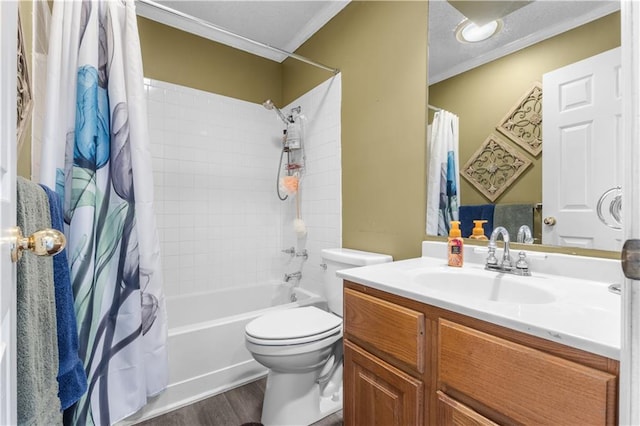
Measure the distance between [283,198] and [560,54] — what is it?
2030mm

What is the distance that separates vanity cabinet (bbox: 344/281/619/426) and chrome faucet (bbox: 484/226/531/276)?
1.52 ft

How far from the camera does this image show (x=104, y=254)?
1.12 meters

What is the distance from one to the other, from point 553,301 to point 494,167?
25.0 inches

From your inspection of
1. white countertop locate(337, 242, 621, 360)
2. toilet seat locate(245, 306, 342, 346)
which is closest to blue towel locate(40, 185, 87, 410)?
toilet seat locate(245, 306, 342, 346)

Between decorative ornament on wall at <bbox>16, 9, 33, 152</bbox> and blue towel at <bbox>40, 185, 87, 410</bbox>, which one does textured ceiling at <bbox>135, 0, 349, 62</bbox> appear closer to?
decorative ornament on wall at <bbox>16, 9, 33, 152</bbox>

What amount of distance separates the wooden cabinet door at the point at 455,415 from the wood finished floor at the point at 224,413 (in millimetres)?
880

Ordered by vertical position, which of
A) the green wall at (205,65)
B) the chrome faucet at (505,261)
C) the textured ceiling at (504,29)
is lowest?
the chrome faucet at (505,261)

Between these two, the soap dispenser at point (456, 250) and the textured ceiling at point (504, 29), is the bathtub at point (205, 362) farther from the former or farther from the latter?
the textured ceiling at point (504, 29)

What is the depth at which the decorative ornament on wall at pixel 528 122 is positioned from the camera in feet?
3.76

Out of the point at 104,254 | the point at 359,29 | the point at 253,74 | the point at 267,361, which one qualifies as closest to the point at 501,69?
the point at 359,29

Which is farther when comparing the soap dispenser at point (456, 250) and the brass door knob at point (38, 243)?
the soap dispenser at point (456, 250)

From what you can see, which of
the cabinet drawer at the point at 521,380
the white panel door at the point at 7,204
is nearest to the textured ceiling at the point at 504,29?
the cabinet drawer at the point at 521,380

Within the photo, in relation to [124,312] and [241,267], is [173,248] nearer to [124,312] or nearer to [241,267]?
[241,267]

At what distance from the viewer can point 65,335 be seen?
719 millimetres
